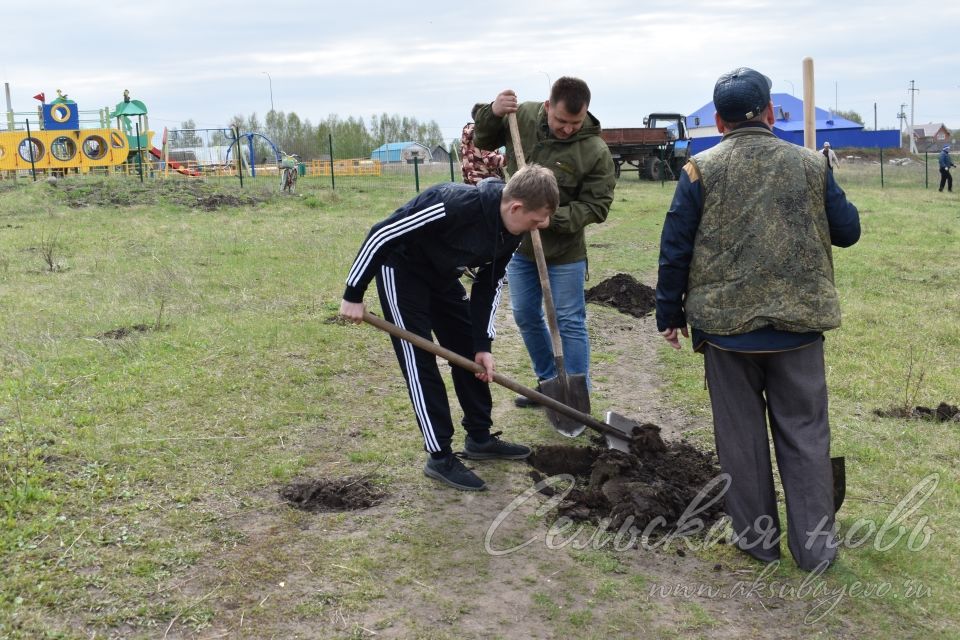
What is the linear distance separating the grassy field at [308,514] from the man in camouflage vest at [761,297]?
344 mm

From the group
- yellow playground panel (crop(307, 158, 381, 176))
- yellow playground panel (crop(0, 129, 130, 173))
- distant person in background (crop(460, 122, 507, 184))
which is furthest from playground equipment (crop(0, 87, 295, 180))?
distant person in background (crop(460, 122, 507, 184))

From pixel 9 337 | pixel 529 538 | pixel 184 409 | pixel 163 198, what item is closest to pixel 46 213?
pixel 163 198

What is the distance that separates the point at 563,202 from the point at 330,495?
2.19 m

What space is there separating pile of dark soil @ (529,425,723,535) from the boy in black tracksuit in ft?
0.98

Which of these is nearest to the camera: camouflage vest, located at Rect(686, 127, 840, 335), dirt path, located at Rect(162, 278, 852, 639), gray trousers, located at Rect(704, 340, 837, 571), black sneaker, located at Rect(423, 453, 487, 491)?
dirt path, located at Rect(162, 278, 852, 639)

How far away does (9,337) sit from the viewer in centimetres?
723

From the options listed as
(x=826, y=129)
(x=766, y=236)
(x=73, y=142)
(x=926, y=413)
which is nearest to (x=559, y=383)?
(x=766, y=236)

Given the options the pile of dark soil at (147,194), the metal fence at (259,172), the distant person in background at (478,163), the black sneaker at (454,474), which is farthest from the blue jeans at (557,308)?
the metal fence at (259,172)

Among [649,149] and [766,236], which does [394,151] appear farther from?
[766,236]

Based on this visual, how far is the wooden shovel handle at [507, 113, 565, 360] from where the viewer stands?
205 inches

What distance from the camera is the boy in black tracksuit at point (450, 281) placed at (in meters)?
4.13

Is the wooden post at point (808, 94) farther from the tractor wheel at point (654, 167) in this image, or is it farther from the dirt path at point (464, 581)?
the tractor wheel at point (654, 167)

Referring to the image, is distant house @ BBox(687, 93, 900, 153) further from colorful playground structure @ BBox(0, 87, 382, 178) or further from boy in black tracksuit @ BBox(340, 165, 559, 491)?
boy in black tracksuit @ BBox(340, 165, 559, 491)

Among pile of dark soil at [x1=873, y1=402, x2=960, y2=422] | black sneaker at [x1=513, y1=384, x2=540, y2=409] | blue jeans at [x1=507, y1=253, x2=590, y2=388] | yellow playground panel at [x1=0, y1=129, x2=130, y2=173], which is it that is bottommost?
pile of dark soil at [x1=873, y1=402, x2=960, y2=422]
